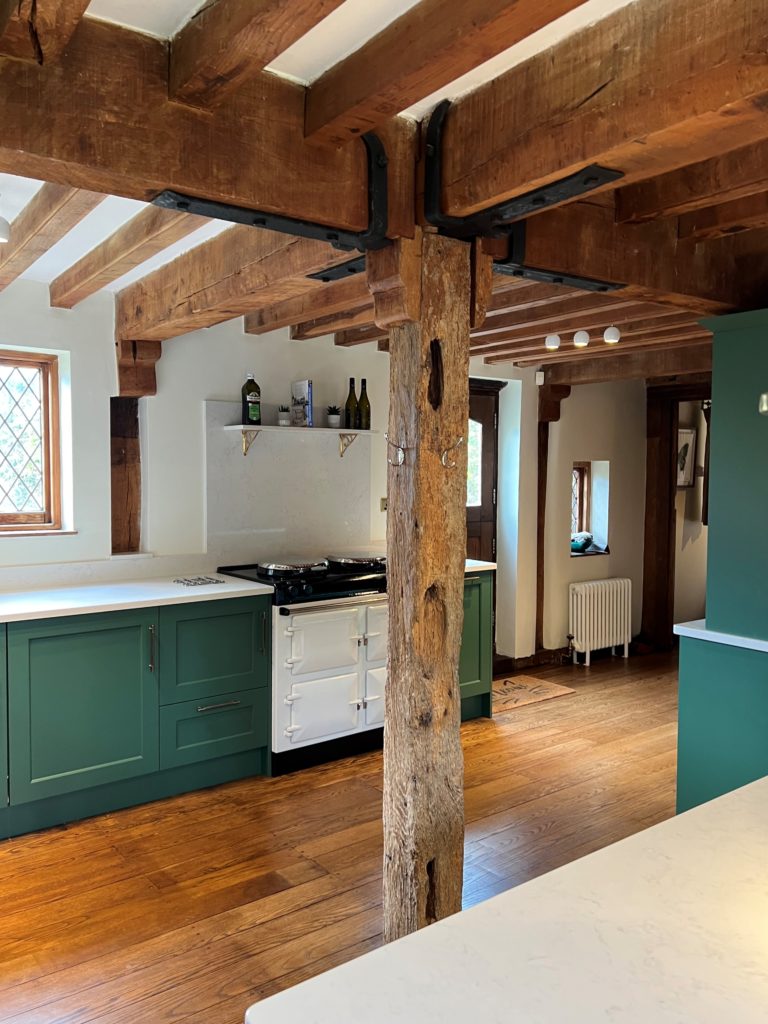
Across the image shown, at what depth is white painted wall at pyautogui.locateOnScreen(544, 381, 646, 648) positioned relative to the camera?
612cm

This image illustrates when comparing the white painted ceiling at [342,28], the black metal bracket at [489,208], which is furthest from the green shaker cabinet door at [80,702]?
the white painted ceiling at [342,28]

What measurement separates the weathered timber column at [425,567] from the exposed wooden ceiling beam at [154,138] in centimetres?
30

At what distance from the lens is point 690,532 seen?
7172mm

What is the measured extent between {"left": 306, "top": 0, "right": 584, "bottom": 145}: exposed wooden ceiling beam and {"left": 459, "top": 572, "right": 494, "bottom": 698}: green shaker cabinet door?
10.7 feet

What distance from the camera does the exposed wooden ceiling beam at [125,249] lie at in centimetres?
244

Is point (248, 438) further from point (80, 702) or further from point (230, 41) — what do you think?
point (230, 41)

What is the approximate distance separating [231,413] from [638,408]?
150 inches

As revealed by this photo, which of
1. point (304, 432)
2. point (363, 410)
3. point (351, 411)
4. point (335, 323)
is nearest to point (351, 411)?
point (351, 411)

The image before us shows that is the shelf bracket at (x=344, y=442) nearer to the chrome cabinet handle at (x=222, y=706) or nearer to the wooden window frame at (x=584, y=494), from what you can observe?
the chrome cabinet handle at (x=222, y=706)

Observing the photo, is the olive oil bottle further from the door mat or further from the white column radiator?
the white column radiator

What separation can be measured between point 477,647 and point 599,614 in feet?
6.15

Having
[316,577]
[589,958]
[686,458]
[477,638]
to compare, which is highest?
[686,458]

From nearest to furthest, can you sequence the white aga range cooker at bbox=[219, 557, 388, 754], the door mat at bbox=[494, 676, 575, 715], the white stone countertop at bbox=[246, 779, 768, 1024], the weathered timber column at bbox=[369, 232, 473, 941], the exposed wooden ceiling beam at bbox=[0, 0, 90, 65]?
the white stone countertop at bbox=[246, 779, 768, 1024] → the exposed wooden ceiling beam at bbox=[0, 0, 90, 65] → the weathered timber column at bbox=[369, 232, 473, 941] → the white aga range cooker at bbox=[219, 557, 388, 754] → the door mat at bbox=[494, 676, 575, 715]

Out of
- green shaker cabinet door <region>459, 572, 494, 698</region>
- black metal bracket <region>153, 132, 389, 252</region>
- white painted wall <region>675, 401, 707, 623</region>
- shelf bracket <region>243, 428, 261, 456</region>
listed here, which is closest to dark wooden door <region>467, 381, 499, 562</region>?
green shaker cabinet door <region>459, 572, 494, 698</region>
